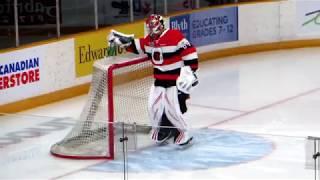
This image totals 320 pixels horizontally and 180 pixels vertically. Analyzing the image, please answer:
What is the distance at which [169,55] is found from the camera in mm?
6703

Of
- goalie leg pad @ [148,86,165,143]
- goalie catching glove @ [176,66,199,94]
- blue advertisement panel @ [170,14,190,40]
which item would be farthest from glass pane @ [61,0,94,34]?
goalie catching glove @ [176,66,199,94]

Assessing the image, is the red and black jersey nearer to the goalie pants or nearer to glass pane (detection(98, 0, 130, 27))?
the goalie pants

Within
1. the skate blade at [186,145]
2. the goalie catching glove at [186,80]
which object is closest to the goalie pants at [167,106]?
the goalie catching glove at [186,80]

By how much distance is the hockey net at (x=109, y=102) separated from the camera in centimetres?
599

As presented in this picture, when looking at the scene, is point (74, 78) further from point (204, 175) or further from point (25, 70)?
point (204, 175)

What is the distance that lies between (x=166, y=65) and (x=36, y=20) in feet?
11.1

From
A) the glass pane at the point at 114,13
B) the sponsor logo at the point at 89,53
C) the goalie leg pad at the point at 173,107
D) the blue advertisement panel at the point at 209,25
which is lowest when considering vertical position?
the goalie leg pad at the point at 173,107

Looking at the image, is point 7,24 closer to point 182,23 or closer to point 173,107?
point 182,23

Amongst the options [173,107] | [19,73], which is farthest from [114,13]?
[173,107]

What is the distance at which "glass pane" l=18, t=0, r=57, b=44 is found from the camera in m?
9.15

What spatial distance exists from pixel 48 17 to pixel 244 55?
126 inches

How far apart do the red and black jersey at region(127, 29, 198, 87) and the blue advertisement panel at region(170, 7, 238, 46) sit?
4.02m

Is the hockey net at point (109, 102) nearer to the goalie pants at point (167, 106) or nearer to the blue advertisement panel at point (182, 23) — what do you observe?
the goalie pants at point (167, 106)

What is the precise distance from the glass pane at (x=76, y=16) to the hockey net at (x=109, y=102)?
2.86m
